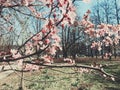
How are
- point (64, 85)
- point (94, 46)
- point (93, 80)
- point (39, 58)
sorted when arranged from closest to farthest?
point (39, 58) < point (94, 46) < point (64, 85) < point (93, 80)

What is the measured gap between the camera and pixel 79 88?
19.1 metres

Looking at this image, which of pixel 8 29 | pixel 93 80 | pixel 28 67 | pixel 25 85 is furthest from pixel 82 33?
pixel 93 80

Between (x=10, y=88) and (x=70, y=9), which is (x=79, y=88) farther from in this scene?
(x=70, y=9)

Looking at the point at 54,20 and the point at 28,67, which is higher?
the point at 54,20

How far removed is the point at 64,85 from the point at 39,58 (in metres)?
15.2

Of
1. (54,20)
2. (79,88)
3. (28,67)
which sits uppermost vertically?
(54,20)

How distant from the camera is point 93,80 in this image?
2316 cm

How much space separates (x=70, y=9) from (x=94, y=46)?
11.2ft

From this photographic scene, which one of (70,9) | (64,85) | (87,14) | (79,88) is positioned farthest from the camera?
(64,85)

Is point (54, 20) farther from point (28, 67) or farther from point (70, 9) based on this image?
point (28, 67)

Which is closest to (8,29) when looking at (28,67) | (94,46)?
(28,67)

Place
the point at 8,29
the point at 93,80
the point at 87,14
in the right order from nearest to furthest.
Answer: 1. the point at 87,14
2. the point at 8,29
3. the point at 93,80

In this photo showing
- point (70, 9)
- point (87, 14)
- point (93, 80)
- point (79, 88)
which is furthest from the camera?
point (93, 80)

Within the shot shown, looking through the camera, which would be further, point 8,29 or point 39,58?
point 8,29
